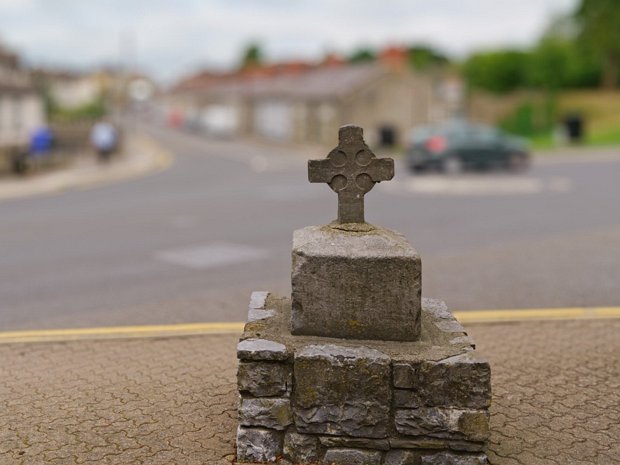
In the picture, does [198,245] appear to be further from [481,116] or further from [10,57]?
[10,57]

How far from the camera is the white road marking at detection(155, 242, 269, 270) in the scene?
11.2 m

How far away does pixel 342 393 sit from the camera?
4699 millimetres

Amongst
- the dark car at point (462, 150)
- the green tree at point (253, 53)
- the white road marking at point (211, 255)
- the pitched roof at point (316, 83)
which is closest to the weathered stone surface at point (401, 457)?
the white road marking at point (211, 255)

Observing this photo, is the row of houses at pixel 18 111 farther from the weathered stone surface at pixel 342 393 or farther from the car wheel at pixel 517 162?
the weathered stone surface at pixel 342 393

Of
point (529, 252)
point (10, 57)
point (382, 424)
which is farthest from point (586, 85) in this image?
point (382, 424)

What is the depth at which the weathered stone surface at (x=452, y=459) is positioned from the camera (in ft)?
15.1

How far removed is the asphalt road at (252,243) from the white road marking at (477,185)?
0.06m

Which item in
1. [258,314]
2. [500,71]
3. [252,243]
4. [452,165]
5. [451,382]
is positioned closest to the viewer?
[451,382]

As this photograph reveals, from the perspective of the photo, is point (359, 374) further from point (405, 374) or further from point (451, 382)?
point (451, 382)

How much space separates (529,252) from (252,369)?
318 inches

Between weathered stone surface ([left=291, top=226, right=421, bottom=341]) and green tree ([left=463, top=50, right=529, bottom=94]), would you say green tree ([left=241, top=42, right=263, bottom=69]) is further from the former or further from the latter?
weathered stone surface ([left=291, top=226, right=421, bottom=341])

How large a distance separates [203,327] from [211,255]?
4.16 m

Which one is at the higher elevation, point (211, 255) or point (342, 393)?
point (342, 393)

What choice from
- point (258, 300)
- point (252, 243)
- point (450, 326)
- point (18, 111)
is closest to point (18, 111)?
point (18, 111)
